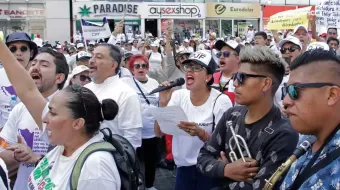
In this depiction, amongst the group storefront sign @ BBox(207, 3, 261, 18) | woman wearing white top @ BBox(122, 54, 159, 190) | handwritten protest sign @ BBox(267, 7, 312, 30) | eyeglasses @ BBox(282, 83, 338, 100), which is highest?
storefront sign @ BBox(207, 3, 261, 18)

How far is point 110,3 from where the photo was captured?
26.6m

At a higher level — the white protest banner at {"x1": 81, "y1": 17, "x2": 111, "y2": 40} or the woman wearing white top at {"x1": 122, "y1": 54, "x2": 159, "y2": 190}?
the white protest banner at {"x1": 81, "y1": 17, "x2": 111, "y2": 40}

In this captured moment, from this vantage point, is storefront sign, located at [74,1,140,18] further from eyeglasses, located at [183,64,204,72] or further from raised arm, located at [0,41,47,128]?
raised arm, located at [0,41,47,128]

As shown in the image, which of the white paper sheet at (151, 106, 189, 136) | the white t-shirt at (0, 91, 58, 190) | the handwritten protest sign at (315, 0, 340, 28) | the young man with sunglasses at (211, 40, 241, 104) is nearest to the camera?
the white t-shirt at (0, 91, 58, 190)

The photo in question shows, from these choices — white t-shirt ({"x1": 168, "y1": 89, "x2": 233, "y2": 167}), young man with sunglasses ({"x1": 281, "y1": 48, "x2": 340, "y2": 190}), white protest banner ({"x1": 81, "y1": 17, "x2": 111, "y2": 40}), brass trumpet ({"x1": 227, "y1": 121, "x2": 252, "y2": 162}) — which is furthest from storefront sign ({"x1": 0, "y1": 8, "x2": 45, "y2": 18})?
young man with sunglasses ({"x1": 281, "y1": 48, "x2": 340, "y2": 190})

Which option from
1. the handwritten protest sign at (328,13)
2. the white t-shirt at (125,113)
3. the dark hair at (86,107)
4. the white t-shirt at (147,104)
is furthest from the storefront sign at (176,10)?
the dark hair at (86,107)

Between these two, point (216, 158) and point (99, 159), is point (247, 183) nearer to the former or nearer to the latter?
point (216, 158)

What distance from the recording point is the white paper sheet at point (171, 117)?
3.61 meters

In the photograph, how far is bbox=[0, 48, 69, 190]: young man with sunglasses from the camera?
3318 mm

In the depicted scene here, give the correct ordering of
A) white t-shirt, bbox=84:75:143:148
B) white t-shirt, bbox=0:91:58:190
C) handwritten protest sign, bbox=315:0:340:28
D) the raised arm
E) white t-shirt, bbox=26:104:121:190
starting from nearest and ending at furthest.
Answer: white t-shirt, bbox=26:104:121:190
the raised arm
white t-shirt, bbox=0:91:58:190
white t-shirt, bbox=84:75:143:148
handwritten protest sign, bbox=315:0:340:28

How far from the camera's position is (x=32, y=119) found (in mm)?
3354

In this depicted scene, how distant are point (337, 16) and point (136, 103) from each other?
489 centimetres

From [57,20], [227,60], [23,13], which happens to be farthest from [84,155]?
[23,13]

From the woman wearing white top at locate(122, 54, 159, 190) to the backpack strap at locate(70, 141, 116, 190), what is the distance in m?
3.27
